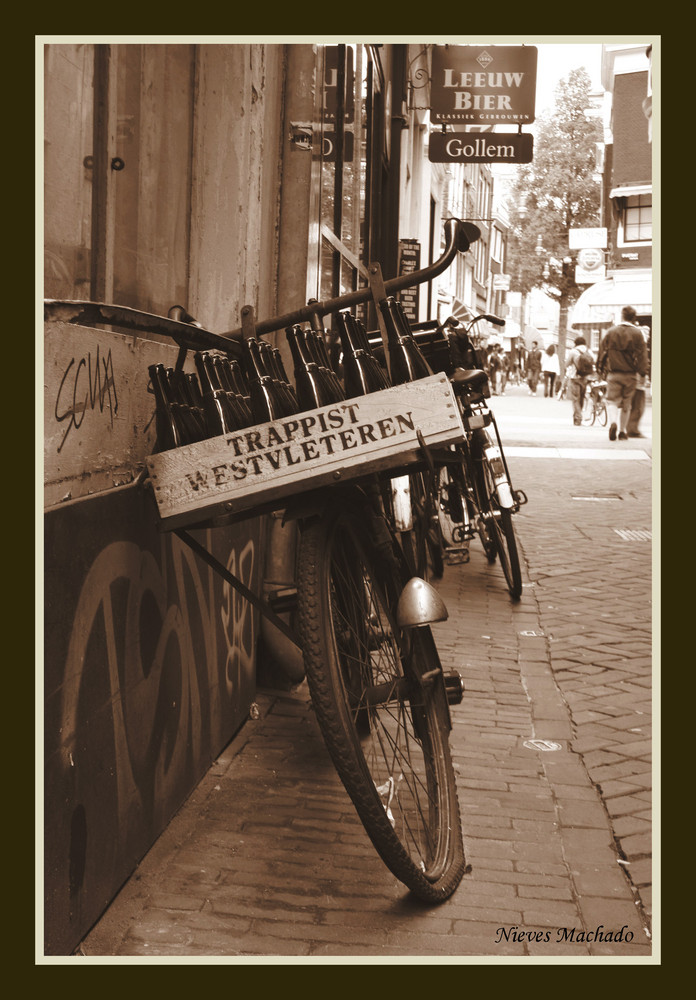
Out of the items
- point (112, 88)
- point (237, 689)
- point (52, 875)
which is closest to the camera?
point (52, 875)

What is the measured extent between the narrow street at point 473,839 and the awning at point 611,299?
97.8 feet

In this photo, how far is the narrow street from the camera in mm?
2725

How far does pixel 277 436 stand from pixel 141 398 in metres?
0.56

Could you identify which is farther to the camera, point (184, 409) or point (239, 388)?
point (239, 388)

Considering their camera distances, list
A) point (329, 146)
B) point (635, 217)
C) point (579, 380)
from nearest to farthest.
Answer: point (329, 146) → point (579, 380) → point (635, 217)

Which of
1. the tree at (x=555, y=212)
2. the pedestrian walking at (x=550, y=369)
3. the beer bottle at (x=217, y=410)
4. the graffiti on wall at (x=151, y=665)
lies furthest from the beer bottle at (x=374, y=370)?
the pedestrian walking at (x=550, y=369)

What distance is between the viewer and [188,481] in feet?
8.77

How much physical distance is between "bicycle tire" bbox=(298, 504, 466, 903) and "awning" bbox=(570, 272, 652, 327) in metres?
31.9

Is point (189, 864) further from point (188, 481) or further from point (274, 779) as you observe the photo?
point (188, 481)

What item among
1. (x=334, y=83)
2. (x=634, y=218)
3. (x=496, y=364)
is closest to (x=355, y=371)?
(x=334, y=83)

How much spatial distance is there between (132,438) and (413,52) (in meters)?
10.4

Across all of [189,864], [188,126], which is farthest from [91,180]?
[189,864]

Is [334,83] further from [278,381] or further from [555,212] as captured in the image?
[555,212]

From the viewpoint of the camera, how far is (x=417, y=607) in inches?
117
